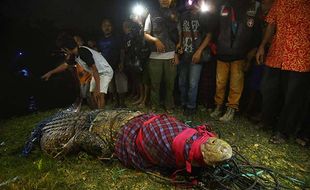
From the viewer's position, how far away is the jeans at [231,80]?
5793mm

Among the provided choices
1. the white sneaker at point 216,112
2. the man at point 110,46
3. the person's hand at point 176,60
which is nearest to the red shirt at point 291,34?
the white sneaker at point 216,112

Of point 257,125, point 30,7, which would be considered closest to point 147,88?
point 257,125

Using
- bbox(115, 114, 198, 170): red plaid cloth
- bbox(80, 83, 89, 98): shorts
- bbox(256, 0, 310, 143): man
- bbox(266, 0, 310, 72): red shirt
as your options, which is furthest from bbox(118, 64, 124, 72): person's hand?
bbox(266, 0, 310, 72): red shirt

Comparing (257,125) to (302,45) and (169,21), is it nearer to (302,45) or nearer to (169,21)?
(302,45)

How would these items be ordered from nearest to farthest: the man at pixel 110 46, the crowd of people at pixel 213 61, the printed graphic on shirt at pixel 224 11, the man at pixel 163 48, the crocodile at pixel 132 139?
the crocodile at pixel 132 139 → the crowd of people at pixel 213 61 → the printed graphic on shirt at pixel 224 11 → the man at pixel 163 48 → the man at pixel 110 46

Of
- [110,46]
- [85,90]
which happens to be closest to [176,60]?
[110,46]

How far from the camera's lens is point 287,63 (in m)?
4.91

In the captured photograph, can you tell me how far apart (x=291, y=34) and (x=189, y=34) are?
183 cm

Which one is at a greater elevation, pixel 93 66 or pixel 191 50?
pixel 191 50

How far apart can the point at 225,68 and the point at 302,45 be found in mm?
1466

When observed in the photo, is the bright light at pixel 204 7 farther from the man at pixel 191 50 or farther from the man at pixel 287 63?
the man at pixel 287 63

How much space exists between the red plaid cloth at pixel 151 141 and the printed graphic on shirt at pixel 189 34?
7.37 ft

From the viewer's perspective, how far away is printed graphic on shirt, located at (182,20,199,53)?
5.92 m

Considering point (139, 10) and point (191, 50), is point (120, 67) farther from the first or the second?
point (191, 50)
